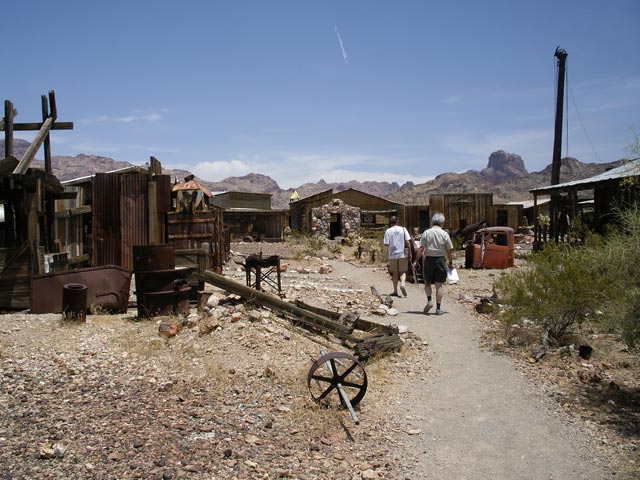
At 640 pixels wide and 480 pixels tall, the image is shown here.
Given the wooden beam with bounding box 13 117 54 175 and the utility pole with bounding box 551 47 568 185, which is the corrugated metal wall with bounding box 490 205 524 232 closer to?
the utility pole with bounding box 551 47 568 185

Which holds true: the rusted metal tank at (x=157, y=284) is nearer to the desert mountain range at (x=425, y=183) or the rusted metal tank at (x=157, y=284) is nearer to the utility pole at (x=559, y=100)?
the utility pole at (x=559, y=100)

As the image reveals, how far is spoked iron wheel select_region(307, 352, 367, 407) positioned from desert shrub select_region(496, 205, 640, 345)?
2.81m

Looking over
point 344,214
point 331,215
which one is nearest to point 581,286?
point 344,214

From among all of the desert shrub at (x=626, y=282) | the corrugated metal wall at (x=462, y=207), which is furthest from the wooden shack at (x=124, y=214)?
the corrugated metal wall at (x=462, y=207)

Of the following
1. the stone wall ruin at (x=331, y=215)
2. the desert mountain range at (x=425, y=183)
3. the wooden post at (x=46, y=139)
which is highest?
the desert mountain range at (x=425, y=183)

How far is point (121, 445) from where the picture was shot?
418cm

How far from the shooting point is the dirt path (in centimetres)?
402

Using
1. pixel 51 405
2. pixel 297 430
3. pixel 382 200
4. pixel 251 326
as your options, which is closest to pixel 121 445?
pixel 51 405

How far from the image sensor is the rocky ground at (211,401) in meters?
4.03

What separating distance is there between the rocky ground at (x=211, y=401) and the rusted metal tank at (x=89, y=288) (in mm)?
419

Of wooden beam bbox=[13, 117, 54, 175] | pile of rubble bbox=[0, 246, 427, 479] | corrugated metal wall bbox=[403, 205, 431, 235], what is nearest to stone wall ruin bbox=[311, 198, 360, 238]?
corrugated metal wall bbox=[403, 205, 431, 235]

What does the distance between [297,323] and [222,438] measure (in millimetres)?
3404

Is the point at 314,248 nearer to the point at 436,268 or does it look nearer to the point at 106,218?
the point at 106,218

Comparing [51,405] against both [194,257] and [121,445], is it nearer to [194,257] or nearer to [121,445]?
[121,445]
